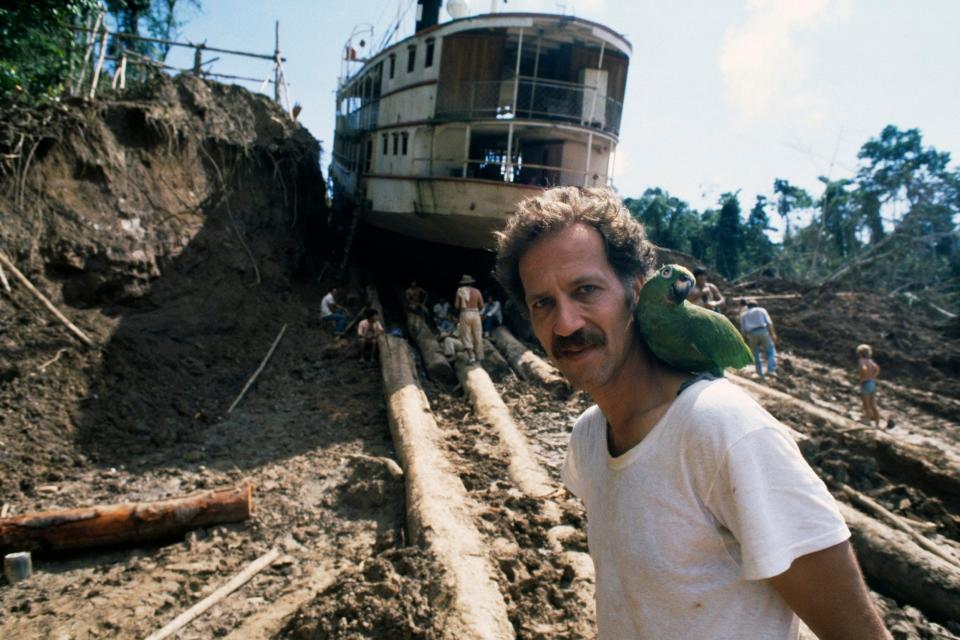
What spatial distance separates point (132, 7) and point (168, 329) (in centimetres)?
593

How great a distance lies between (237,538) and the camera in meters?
5.20

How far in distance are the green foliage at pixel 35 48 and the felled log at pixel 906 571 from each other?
1114 centimetres

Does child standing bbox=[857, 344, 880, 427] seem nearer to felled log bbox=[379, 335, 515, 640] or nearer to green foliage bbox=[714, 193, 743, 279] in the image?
felled log bbox=[379, 335, 515, 640]

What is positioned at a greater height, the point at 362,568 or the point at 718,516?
the point at 718,516

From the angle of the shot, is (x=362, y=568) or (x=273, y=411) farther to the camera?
(x=273, y=411)

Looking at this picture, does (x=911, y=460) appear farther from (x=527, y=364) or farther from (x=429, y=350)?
(x=429, y=350)

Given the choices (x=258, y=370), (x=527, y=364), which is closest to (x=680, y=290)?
(x=527, y=364)

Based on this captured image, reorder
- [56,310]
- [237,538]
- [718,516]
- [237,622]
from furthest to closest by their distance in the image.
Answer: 1. [56,310]
2. [237,538]
3. [237,622]
4. [718,516]

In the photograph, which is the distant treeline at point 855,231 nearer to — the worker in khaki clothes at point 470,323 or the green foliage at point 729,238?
the green foliage at point 729,238

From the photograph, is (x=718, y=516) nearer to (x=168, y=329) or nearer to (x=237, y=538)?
(x=237, y=538)

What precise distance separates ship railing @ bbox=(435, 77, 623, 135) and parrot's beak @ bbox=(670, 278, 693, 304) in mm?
11864

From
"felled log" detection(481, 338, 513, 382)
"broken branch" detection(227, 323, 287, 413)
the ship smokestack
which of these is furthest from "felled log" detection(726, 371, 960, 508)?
the ship smokestack

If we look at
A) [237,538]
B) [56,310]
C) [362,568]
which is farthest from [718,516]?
[56,310]

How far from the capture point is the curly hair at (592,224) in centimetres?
164
